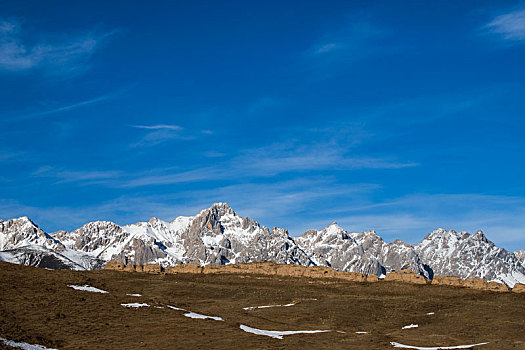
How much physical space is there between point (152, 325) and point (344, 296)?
37.6m

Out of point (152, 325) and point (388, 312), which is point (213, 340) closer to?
point (152, 325)

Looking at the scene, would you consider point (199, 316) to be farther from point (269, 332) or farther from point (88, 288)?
point (88, 288)

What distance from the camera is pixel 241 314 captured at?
257 feet

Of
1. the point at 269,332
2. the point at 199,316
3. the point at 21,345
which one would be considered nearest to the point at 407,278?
the point at 199,316

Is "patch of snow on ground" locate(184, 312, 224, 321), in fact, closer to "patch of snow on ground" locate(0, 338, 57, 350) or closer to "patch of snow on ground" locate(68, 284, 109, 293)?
"patch of snow on ground" locate(68, 284, 109, 293)

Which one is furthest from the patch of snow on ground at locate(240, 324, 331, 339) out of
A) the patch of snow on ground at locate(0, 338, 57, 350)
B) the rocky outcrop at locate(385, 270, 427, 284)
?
the rocky outcrop at locate(385, 270, 427, 284)

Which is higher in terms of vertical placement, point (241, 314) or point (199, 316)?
point (241, 314)

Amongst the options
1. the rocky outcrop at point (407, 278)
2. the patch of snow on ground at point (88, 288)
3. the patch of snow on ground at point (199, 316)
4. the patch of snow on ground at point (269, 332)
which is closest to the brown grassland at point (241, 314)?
the patch of snow on ground at point (199, 316)

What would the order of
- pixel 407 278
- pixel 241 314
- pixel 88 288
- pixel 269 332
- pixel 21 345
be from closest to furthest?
1. pixel 21 345
2. pixel 269 332
3. pixel 241 314
4. pixel 88 288
5. pixel 407 278

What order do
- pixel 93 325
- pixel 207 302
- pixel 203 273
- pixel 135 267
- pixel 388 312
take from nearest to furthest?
pixel 93 325 → pixel 388 312 → pixel 207 302 → pixel 203 273 → pixel 135 267

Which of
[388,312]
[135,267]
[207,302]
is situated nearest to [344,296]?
[388,312]

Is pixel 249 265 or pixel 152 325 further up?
pixel 249 265

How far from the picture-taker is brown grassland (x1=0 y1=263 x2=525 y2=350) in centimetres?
6134

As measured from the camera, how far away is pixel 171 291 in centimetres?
9731
